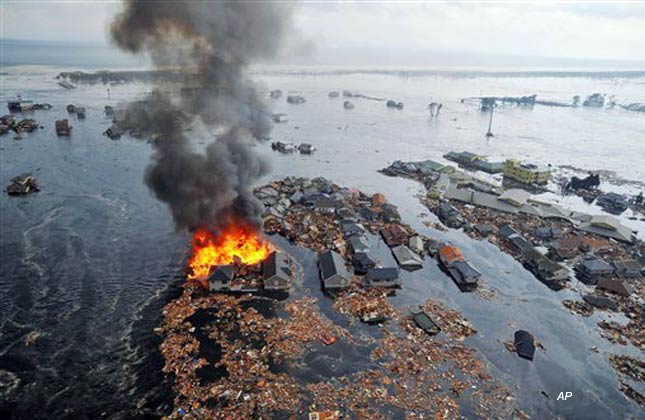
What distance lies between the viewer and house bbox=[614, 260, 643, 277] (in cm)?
4012

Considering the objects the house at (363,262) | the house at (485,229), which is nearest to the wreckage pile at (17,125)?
the house at (363,262)

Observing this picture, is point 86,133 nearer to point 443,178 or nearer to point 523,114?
point 443,178

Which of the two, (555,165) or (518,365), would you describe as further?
(555,165)

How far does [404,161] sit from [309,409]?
62.8 metres

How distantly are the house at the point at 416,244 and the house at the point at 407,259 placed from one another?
1.08 metres

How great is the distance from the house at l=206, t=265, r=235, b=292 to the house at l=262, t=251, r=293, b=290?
10.1ft

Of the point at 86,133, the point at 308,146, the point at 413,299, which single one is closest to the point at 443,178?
the point at 308,146

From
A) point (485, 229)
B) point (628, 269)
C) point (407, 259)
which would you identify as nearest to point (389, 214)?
point (407, 259)

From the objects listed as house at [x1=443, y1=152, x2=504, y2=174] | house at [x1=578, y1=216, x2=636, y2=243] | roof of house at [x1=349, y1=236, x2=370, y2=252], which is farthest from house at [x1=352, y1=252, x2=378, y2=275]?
house at [x1=443, y1=152, x2=504, y2=174]

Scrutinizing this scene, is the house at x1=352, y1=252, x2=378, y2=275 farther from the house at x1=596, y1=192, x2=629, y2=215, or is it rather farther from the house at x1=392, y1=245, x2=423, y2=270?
the house at x1=596, y1=192, x2=629, y2=215

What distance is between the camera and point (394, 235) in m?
45.9

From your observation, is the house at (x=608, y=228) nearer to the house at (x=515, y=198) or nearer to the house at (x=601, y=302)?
the house at (x=515, y=198)

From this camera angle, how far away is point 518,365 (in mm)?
28672

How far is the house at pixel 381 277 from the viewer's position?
119ft
